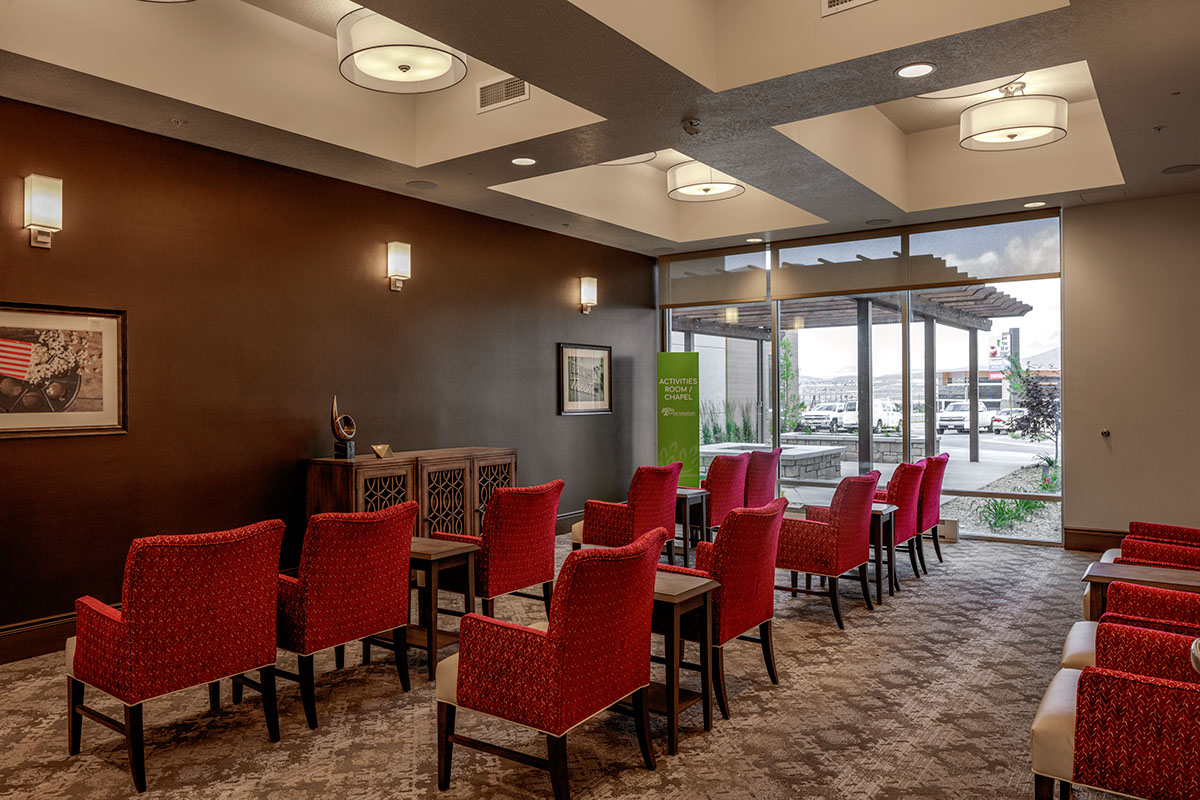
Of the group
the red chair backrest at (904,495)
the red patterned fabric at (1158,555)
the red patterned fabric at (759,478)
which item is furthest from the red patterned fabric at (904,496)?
the red patterned fabric at (1158,555)

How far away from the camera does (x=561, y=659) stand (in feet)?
8.70

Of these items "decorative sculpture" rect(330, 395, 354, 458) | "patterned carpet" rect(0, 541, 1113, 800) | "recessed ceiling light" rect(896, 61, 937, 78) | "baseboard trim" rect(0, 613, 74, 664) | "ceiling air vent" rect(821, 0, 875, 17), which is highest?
"ceiling air vent" rect(821, 0, 875, 17)

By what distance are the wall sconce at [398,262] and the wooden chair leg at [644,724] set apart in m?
4.41

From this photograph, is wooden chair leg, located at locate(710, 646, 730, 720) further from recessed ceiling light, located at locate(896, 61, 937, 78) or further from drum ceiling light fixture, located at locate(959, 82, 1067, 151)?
drum ceiling light fixture, located at locate(959, 82, 1067, 151)

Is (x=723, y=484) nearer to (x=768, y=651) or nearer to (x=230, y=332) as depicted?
(x=768, y=651)

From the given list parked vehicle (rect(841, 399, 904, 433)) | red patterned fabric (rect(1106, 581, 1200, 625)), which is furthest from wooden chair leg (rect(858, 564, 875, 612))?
parked vehicle (rect(841, 399, 904, 433))

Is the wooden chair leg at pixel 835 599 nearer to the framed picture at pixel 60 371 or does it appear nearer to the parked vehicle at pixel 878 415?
the parked vehicle at pixel 878 415

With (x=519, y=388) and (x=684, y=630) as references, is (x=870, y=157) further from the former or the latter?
(x=684, y=630)

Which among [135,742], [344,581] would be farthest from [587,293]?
[135,742]

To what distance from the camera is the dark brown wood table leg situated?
10.4ft

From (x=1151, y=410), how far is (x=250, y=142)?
25.2 ft

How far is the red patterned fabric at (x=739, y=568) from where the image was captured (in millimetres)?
3459

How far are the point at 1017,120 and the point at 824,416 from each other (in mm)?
4233

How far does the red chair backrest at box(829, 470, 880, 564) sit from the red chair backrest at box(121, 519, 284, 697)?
323 centimetres
